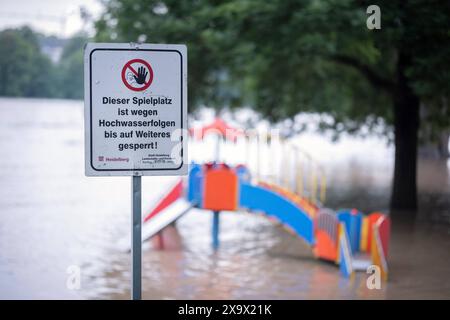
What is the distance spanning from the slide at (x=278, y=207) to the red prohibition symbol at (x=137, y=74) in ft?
25.2

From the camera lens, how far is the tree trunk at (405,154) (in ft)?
53.5

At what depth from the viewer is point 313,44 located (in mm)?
12109

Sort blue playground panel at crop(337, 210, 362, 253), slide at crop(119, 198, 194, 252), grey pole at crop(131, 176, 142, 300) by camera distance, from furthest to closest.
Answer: slide at crop(119, 198, 194, 252), blue playground panel at crop(337, 210, 362, 253), grey pole at crop(131, 176, 142, 300)

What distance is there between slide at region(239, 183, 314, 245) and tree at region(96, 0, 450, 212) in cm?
228

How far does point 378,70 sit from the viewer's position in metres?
18.0

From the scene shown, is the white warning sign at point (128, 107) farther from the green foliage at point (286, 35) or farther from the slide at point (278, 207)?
the slide at point (278, 207)

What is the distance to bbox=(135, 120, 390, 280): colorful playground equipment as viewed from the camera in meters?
10.8

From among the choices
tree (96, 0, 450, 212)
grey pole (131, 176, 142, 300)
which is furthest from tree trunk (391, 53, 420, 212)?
grey pole (131, 176, 142, 300)

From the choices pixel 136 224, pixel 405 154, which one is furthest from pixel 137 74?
pixel 405 154

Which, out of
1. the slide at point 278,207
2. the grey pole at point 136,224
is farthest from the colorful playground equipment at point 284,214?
the grey pole at point 136,224

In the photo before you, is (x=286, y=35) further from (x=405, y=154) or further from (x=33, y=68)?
(x=33, y=68)

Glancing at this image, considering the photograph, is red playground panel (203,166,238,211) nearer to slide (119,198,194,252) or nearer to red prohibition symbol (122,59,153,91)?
slide (119,198,194,252)
